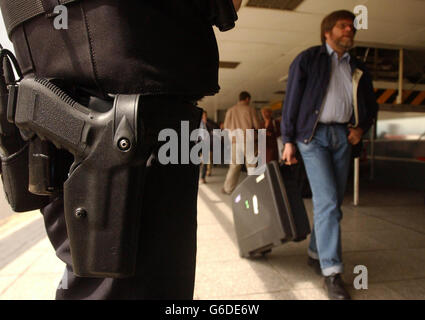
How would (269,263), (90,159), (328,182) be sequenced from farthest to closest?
(269,263) → (328,182) → (90,159)

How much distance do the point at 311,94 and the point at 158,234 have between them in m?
1.27

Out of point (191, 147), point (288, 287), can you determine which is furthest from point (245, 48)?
point (191, 147)

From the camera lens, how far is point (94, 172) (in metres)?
0.46

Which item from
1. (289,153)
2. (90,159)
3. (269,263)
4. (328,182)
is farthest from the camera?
(269,263)

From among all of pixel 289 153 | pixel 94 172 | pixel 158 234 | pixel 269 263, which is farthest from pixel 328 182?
pixel 94 172

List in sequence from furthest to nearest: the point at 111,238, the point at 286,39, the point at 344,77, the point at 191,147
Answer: the point at 286,39
the point at 344,77
the point at 191,147
the point at 111,238

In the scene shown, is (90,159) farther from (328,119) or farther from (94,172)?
(328,119)

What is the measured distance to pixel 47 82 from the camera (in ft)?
1.53

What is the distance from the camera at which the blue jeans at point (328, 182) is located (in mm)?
1434

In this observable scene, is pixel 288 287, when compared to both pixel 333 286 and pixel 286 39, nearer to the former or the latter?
pixel 333 286

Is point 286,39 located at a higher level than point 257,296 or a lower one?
higher

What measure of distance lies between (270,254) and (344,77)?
4.03 ft

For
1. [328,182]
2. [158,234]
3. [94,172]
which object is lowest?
[328,182]

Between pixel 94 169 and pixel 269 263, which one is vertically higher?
pixel 94 169
